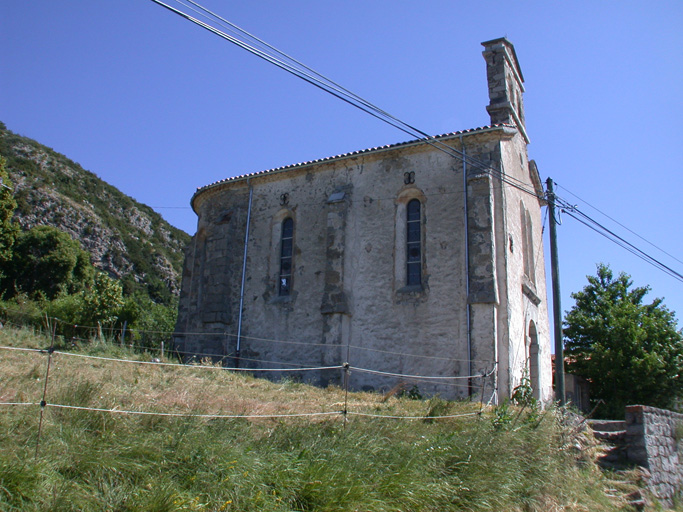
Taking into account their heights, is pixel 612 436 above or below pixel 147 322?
below

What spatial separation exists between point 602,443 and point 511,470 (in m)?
4.76

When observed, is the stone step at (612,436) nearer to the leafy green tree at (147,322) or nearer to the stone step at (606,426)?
the stone step at (606,426)

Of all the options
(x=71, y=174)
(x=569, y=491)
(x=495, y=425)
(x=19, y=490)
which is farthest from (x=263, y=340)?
(x=71, y=174)

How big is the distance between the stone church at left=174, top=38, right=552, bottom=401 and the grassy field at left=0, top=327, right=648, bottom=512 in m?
4.58

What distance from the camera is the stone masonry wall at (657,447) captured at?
11.0m

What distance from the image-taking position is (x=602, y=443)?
1144 cm

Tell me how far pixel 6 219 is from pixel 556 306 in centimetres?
3115

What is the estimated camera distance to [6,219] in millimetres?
31781

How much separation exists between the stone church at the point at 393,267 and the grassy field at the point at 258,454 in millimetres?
4581

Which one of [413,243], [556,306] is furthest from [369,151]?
[556,306]

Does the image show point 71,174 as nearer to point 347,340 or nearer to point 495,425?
point 347,340

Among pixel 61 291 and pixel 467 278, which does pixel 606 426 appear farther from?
pixel 61 291

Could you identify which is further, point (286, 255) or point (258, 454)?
point (286, 255)

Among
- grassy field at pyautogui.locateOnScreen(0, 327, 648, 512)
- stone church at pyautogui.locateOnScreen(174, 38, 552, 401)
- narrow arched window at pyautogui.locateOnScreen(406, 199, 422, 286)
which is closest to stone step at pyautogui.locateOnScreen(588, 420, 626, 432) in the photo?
grassy field at pyautogui.locateOnScreen(0, 327, 648, 512)
